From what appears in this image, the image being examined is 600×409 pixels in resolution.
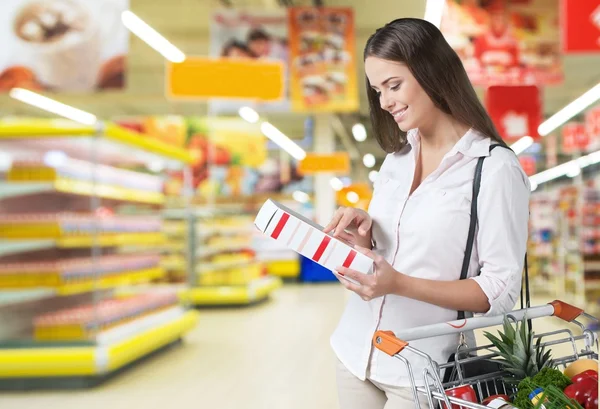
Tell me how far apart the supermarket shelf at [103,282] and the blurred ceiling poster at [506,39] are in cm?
424

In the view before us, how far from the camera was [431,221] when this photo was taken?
157 cm

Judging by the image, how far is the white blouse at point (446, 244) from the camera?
4.94 feet

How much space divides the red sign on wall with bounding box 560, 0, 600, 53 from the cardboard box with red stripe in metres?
3.76

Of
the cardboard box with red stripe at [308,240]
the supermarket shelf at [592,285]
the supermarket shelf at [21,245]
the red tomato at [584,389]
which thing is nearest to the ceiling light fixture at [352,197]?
the supermarket shelf at [592,285]

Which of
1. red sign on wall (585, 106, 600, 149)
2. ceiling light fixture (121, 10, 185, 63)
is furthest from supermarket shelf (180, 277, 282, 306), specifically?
red sign on wall (585, 106, 600, 149)

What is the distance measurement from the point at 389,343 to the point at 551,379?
317 millimetres

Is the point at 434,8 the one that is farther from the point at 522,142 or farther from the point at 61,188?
the point at 522,142

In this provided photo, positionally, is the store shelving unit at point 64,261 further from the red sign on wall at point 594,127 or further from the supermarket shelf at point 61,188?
the red sign on wall at point 594,127

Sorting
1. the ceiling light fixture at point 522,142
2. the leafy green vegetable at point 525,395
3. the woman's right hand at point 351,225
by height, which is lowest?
the leafy green vegetable at point 525,395

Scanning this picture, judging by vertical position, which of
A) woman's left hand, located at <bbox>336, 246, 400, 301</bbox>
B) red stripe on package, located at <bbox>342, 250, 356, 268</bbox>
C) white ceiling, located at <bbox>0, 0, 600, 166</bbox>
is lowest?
woman's left hand, located at <bbox>336, 246, 400, 301</bbox>

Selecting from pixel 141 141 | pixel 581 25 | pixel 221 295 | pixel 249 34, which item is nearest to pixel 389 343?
pixel 581 25

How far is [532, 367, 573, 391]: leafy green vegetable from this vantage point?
1.36 meters

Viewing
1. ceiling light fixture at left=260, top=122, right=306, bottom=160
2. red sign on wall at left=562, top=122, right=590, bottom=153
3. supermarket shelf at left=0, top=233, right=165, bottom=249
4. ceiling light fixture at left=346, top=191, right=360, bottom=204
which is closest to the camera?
supermarket shelf at left=0, top=233, right=165, bottom=249

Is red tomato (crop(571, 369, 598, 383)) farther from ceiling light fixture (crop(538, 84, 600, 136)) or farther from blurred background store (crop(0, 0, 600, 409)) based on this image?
ceiling light fixture (crop(538, 84, 600, 136))
